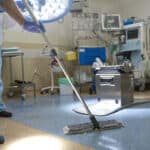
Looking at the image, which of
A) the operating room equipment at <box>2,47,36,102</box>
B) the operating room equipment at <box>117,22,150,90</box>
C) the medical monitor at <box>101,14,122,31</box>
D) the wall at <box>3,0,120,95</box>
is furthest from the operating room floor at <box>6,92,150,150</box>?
the medical monitor at <box>101,14,122,31</box>

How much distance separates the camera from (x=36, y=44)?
19.2ft

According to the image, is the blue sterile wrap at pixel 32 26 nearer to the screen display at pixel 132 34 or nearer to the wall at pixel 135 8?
the screen display at pixel 132 34

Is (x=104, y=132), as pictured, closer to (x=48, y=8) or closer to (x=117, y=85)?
(x=48, y=8)

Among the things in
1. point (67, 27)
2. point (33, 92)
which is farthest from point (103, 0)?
point (33, 92)

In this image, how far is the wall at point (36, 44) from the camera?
5.48 metres

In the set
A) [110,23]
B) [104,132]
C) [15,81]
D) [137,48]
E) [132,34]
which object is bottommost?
[104,132]

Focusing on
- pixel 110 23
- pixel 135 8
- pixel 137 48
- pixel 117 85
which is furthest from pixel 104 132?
pixel 135 8

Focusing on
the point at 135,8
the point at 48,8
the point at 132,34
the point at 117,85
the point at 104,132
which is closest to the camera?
the point at 104,132

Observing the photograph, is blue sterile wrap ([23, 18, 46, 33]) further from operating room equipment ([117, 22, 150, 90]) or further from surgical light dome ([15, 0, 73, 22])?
operating room equipment ([117, 22, 150, 90])

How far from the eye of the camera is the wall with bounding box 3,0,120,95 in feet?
18.0

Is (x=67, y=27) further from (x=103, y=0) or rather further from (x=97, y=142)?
(x=97, y=142)

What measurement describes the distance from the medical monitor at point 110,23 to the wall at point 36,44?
666 mm

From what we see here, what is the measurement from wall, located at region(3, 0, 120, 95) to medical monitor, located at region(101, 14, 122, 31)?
67cm

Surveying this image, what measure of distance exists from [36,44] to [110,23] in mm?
1772
